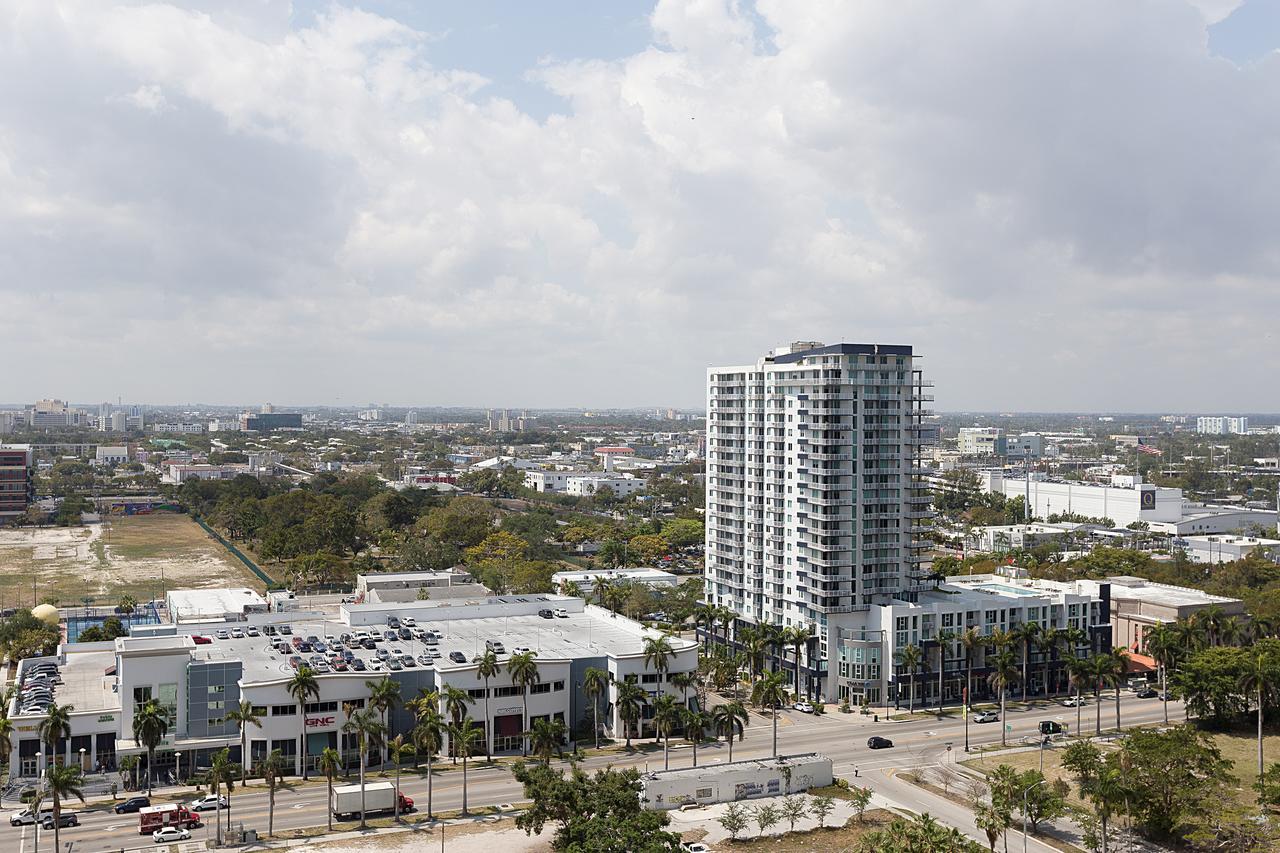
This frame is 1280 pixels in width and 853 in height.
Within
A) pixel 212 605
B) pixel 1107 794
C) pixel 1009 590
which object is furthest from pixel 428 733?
pixel 1009 590

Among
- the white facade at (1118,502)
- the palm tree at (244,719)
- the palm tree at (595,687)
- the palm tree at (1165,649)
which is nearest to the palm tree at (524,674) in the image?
the palm tree at (595,687)

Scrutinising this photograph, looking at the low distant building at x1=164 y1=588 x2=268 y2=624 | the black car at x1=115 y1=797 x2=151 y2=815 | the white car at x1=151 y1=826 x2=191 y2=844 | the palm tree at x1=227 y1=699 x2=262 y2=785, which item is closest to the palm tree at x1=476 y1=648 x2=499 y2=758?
the palm tree at x1=227 y1=699 x2=262 y2=785

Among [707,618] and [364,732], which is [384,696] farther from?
[707,618]

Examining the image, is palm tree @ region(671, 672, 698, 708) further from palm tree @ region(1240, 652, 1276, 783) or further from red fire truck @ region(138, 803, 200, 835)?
palm tree @ region(1240, 652, 1276, 783)

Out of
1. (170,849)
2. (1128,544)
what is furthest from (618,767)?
(1128,544)

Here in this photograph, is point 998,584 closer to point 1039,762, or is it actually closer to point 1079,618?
point 1079,618

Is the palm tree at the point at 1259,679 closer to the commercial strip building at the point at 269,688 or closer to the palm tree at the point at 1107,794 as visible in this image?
the palm tree at the point at 1107,794
